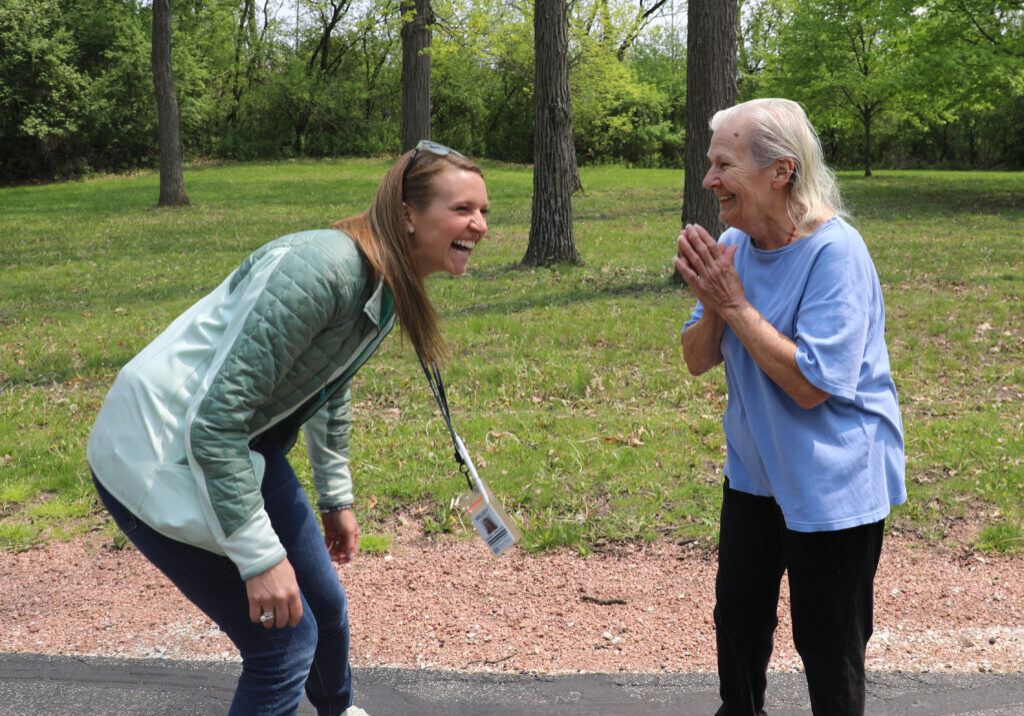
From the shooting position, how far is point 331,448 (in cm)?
295

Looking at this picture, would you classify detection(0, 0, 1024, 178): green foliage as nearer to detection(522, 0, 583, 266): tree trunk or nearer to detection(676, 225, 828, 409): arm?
detection(522, 0, 583, 266): tree trunk

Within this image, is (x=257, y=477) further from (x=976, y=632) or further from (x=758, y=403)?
(x=976, y=632)

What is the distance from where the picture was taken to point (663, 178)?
115 feet

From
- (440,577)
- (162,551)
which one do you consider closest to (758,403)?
(162,551)

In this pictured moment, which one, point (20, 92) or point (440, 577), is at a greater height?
point (20, 92)

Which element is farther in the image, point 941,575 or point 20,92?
point 20,92

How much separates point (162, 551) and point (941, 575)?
3.78m

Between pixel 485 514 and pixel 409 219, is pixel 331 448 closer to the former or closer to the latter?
pixel 485 514

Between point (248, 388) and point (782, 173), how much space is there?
153cm

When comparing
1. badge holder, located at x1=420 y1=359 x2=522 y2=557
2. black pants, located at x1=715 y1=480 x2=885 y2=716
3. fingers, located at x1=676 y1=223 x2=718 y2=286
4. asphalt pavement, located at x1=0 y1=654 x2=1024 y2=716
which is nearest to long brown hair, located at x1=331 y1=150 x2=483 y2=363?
badge holder, located at x1=420 y1=359 x2=522 y2=557

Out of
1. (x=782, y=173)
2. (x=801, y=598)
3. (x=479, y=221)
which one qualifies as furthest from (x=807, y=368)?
(x=479, y=221)

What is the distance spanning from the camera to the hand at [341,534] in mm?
3029

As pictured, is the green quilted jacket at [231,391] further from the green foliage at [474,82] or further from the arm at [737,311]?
the green foliage at [474,82]

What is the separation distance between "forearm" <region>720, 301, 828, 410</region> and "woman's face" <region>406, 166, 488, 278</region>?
2.41 ft
